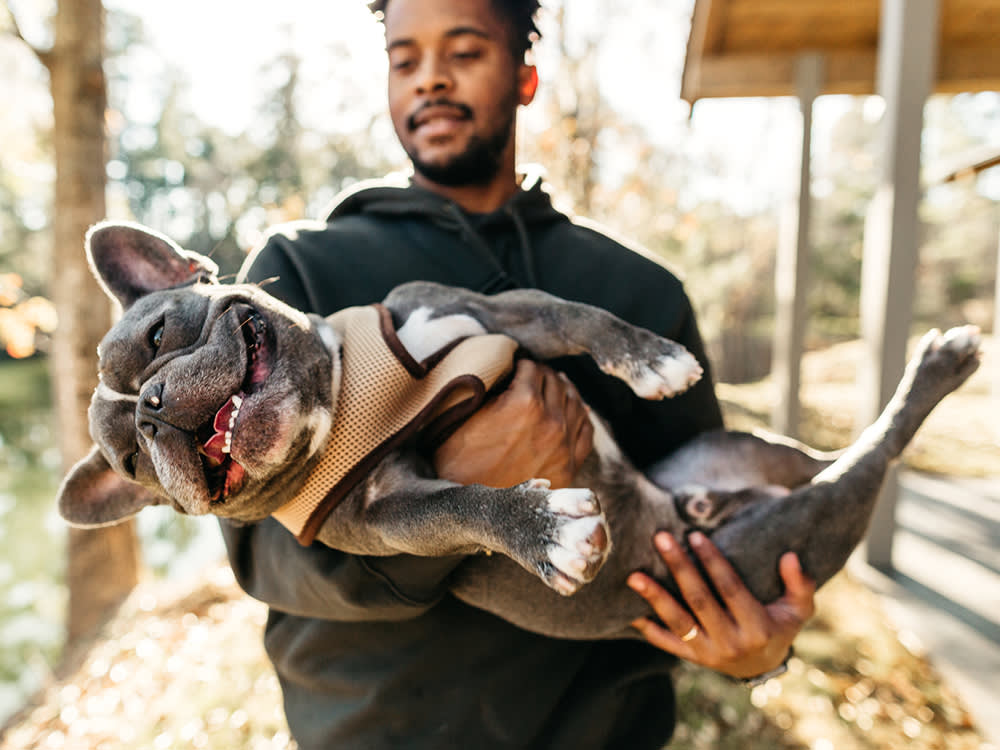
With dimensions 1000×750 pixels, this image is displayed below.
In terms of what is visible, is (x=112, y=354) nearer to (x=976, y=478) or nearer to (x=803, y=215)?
(x=803, y=215)

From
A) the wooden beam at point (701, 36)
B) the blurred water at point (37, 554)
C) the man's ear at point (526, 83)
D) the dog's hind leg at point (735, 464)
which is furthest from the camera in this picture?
the blurred water at point (37, 554)

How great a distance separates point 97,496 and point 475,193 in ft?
5.87

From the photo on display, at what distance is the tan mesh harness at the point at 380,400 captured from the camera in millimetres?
1699

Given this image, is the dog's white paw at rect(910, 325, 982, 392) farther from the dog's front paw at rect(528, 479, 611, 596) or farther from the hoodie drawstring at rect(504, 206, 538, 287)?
the dog's front paw at rect(528, 479, 611, 596)

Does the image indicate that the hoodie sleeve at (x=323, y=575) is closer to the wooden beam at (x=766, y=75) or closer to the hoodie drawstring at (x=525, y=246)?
the hoodie drawstring at (x=525, y=246)

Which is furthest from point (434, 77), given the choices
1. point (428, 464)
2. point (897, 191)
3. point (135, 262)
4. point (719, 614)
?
point (897, 191)

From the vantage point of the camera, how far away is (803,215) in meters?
7.75

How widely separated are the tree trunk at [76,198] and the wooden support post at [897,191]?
20.8ft

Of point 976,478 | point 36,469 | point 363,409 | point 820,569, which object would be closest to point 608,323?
point 363,409

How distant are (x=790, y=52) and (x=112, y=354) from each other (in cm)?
850

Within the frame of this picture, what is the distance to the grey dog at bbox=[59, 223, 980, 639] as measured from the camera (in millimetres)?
1492

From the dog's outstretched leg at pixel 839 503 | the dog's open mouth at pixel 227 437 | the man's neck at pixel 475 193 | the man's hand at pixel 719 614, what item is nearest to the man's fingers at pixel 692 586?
the man's hand at pixel 719 614

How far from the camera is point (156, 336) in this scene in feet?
5.41

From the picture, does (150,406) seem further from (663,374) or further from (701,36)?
(701,36)
